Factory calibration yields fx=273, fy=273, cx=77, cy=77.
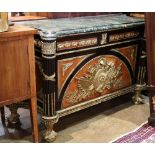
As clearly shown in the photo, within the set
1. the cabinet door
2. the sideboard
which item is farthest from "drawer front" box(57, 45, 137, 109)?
the cabinet door

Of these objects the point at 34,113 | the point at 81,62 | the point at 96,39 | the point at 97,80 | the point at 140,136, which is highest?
the point at 96,39

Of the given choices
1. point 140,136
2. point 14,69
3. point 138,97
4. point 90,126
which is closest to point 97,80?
point 90,126

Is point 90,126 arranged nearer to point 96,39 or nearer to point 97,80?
point 97,80

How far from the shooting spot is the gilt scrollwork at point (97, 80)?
1.76 m

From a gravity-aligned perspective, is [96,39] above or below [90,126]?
above

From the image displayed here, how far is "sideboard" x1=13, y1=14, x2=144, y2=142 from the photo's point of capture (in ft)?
5.11

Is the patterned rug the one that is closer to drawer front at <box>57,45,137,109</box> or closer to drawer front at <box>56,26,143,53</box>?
drawer front at <box>57,45,137,109</box>

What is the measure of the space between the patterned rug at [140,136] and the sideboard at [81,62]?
0.31m

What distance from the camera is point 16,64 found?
4.48ft

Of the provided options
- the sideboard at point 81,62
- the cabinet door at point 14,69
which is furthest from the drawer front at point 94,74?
the cabinet door at point 14,69

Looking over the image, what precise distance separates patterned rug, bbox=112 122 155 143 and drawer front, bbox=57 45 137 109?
34 centimetres

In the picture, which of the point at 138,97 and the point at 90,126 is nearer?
the point at 90,126

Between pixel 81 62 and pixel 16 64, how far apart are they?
48 centimetres
